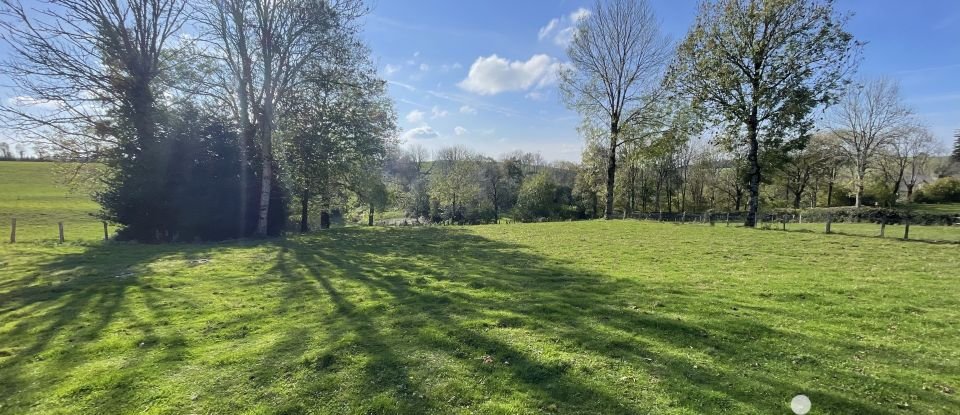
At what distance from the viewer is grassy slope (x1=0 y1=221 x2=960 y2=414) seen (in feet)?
13.5

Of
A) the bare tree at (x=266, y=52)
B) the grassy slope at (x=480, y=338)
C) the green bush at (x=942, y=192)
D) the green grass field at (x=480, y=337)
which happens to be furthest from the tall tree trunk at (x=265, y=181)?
the green bush at (x=942, y=192)

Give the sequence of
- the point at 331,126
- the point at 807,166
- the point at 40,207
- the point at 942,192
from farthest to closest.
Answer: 1. the point at 942,192
2. the point at 807,166
3. the point at 40,207
4. the point at 331,126

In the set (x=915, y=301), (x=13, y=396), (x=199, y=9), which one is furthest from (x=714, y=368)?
(x=199, y=9)

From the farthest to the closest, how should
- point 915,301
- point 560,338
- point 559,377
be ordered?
1. point 915,301
2. point 560,338
3. point 559,377

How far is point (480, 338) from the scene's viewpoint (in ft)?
18.6

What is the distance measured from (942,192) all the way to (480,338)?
78.1m

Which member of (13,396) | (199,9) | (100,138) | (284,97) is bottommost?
(13,396)

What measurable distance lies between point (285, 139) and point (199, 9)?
7.21 metres

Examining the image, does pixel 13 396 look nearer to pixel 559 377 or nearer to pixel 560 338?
pixel 559 377

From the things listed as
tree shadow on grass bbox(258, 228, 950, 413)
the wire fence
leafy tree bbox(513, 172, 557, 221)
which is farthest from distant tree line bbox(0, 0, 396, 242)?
leafy tree bbox(513, 172, 557, 221)

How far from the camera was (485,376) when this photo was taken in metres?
4.59

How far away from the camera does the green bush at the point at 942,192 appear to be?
5178 centimetres

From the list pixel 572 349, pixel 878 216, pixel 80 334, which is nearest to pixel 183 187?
pixel 80 334

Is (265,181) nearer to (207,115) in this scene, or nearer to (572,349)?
(207,115)
